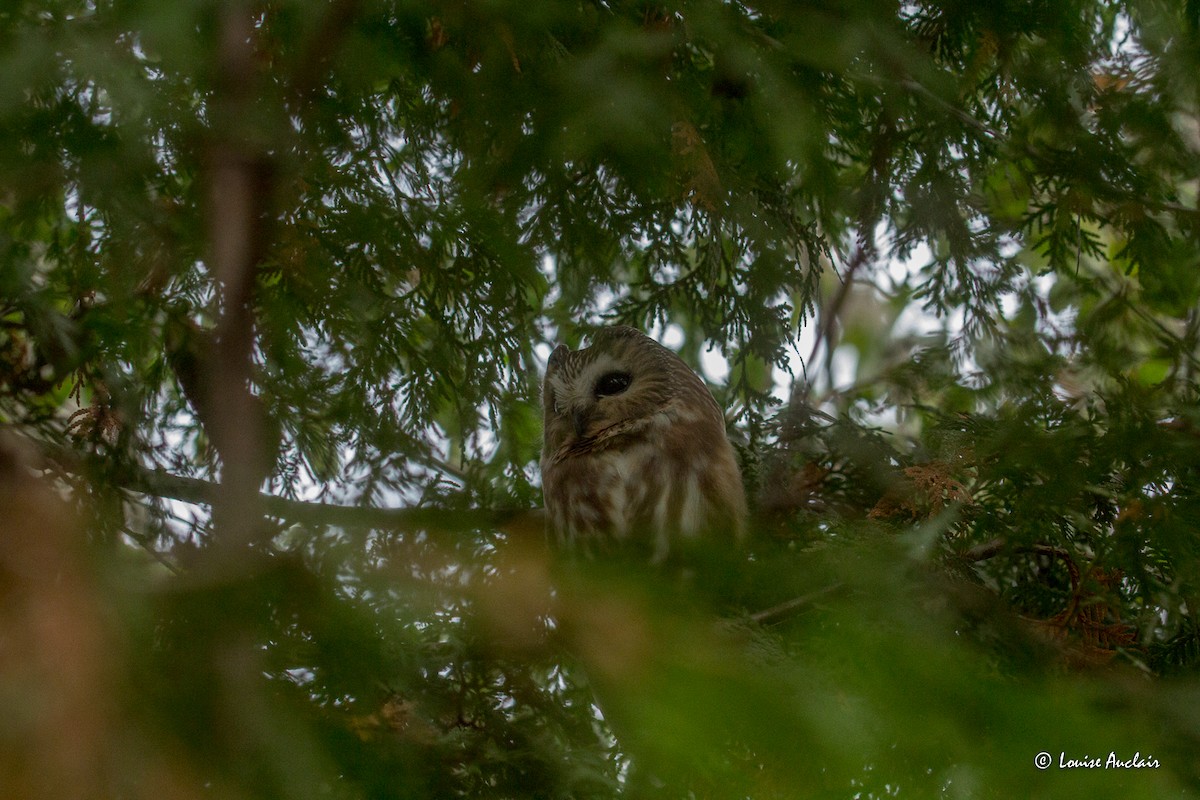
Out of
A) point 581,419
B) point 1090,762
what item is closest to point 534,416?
point 581,419

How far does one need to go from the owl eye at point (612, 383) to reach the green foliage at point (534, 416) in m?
0.19

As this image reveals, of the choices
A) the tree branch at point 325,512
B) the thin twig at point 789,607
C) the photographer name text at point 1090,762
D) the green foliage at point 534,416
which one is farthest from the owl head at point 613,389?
the photographer name text at point 1090,762

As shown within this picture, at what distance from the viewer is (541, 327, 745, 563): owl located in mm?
3145

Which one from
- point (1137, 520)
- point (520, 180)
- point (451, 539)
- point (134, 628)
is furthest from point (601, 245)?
point (134, 628)

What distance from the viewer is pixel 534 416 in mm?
3596

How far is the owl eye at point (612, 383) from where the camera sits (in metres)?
3.49

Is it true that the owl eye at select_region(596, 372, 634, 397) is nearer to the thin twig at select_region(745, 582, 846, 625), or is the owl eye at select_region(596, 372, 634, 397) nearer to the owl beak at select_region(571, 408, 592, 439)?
the owl beak at select_region(571, 408, 592, 439)

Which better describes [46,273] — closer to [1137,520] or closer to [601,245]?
[601,245]

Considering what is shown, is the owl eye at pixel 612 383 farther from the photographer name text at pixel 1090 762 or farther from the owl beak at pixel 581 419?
the photographer name text at pixel 1090 762

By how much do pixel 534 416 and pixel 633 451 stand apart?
456 millimetres

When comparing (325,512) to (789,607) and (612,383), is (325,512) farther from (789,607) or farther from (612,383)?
(612,383)

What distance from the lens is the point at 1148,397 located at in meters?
2.30

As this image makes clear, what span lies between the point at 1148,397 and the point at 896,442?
129cm

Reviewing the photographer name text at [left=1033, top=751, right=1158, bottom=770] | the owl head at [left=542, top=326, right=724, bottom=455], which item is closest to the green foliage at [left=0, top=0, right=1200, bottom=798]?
the photographer name text at [left=1033, top=751, right=1158, bottom=770]
